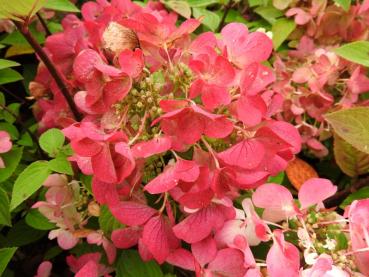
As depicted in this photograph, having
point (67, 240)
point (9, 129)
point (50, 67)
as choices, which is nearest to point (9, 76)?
point (9, 129)

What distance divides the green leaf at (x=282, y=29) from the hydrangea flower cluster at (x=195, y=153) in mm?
408

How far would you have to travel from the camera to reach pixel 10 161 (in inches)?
33.8

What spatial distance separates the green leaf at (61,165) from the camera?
76 cm

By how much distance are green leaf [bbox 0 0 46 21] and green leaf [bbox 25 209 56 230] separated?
1.11ft

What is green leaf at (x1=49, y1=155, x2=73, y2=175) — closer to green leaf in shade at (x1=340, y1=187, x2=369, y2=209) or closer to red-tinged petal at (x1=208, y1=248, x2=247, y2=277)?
red-tinged petal at (x1=208, y1=248, x2=247, y2=277)

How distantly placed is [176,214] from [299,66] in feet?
1.71

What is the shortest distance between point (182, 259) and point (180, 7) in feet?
1.98

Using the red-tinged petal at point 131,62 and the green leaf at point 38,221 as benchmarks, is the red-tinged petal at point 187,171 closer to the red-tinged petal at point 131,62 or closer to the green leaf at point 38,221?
the red-tinged petal at point 131,62

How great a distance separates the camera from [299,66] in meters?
1.10

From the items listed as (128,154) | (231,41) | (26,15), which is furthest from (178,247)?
(26,15)

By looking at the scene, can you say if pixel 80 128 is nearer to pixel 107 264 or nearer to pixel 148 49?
pixel 148 49

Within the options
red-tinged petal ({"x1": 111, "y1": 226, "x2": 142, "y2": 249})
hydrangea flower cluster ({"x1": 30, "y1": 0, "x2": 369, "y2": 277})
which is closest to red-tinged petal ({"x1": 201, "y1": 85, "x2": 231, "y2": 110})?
hydrangea flower cluster ({"x1": 30, "y1": 0, "x2": 369, "y2": 277})

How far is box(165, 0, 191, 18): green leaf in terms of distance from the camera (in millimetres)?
1062

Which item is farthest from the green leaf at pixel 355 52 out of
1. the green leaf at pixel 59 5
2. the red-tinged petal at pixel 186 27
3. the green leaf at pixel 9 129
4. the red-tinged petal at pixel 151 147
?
the green leaf at pixel 9 129
